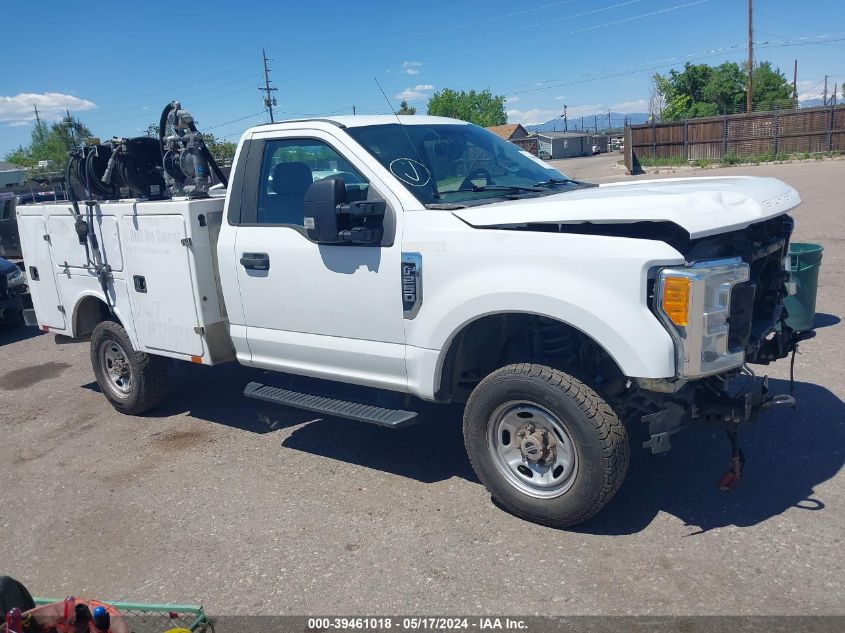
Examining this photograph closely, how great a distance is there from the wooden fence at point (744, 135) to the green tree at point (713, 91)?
1626 cm

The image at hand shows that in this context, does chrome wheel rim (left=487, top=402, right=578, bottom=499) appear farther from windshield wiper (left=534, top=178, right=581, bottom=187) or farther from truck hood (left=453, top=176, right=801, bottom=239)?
windshield wiper (left=534, top=178, right=581, bottom=187)

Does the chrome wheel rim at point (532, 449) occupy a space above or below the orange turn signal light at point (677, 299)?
below


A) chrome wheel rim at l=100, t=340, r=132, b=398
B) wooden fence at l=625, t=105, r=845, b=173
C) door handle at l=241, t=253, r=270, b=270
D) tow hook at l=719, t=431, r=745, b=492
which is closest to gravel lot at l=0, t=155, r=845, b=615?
tow hook at l=719, t=431, r=745, b=492

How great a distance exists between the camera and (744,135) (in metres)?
36.0

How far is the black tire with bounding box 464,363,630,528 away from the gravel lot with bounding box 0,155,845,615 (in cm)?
18

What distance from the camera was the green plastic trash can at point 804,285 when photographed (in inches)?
240

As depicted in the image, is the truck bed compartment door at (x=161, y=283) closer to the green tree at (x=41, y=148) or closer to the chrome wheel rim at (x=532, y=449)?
the chrome wheel rim at (x=532, y=449)

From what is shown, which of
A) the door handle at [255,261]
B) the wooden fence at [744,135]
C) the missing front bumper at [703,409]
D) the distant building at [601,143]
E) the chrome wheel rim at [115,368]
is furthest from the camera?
the distant building at [601,143]

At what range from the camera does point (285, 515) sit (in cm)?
440

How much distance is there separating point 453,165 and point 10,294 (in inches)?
355

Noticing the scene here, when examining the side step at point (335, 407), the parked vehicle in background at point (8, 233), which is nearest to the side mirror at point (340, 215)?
the side step at point (335, 407)

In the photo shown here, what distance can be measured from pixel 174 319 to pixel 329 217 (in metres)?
1.94

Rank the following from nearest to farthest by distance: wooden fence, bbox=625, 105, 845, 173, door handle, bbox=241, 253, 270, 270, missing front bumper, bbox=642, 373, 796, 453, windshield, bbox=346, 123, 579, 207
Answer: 1. missing front bumper, bbox=642, 373, 796, 453
2. windshield, bbox=346, 123, 579, 207
3. door handle, bbox=241, 253, 270, 270
4. wooden fence, bbox=625, 105, 845, 173

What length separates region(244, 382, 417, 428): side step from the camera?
4.37 m
